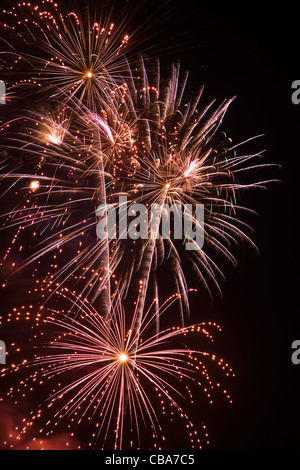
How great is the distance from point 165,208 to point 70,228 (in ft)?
4.63

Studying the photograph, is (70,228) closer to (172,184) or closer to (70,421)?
(172,184)

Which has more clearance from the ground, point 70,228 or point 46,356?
point 70,228

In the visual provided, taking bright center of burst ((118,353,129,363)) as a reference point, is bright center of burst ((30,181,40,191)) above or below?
above

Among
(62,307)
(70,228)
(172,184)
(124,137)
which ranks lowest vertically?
(62,307)

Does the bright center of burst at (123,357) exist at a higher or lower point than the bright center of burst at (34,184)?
lower

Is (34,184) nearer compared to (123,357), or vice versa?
(34,184)

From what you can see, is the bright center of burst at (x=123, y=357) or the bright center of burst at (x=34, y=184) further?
the bright center of burst at (x=123, y=357)

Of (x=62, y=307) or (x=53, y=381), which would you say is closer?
(x=62, y=307)

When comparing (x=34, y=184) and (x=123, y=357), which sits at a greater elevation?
(x=34, y=184)

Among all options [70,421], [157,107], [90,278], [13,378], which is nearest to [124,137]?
[157,107]

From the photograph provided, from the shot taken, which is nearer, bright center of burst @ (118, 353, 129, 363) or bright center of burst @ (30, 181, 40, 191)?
bright center of burst @ (30, 181, 40, 191)
